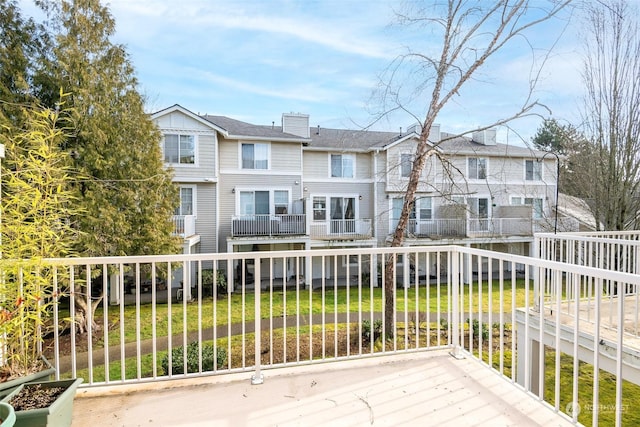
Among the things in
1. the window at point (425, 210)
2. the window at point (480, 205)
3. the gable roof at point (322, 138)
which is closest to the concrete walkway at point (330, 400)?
the gable roof at point (322, 138)

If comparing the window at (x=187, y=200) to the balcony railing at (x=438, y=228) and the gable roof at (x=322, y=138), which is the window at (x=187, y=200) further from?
the balcony railing at (x=438, y=228)

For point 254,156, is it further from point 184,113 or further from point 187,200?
point 187,200

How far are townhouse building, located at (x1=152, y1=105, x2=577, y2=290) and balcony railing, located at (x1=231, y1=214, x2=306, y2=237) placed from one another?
37 millimetres

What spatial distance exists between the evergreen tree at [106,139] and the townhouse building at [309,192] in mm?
2588

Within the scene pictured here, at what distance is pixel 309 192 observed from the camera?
1358 centimetres

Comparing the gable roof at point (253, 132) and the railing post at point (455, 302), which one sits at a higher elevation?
the gable roof at point (253, 132)

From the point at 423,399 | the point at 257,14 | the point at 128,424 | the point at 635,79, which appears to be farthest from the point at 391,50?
the point at 128,424

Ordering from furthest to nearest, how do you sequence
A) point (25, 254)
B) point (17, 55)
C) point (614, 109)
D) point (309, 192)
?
point (309, 192) < point (17, 55) < point (614, 109) < point (25, 254)

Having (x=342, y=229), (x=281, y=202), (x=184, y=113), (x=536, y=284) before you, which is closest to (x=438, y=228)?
(x=342, y=229)

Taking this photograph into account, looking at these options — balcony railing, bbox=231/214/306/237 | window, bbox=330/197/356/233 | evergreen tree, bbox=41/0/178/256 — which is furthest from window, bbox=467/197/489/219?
evergreen tree, bbox=41/0/178/256

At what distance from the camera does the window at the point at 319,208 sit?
1366cm

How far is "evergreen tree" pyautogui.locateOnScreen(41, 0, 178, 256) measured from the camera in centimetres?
759

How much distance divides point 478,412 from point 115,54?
33.4 ft

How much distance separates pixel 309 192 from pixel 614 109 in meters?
9.51
